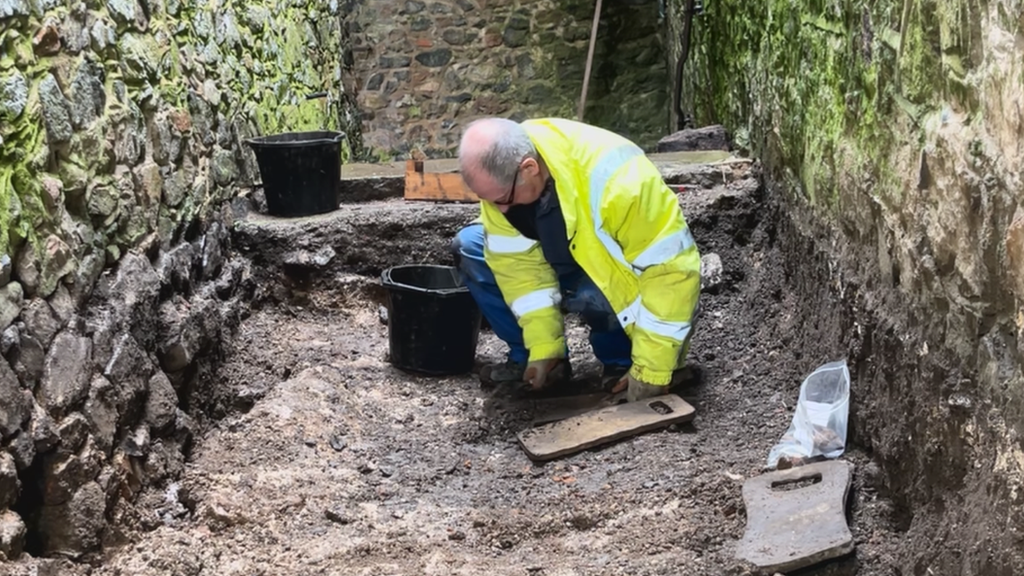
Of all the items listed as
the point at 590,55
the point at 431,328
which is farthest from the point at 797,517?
the point at 590,55

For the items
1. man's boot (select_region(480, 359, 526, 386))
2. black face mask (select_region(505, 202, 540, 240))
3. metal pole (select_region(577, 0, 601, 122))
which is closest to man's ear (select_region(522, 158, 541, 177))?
black face mask (select_region(505, 202, 540, 240))

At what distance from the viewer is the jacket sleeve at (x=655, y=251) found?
2.73 m

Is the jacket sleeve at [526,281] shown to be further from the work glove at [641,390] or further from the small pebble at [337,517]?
the small pebble at [337,517]

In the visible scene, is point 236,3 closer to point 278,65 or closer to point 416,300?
point 278,65

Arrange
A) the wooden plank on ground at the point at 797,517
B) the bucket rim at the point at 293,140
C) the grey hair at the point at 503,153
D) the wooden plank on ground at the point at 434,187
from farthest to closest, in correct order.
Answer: the wooden plank on ground at the point at 434,187, the bucket rim at the point at 293,140, the grey hair at the point at 503,153, the wooden plank on ground at the point at 797,517

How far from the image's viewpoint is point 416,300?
337cm

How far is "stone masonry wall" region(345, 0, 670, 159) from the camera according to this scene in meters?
7.05

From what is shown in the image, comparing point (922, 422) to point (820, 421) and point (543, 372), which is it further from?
point (543, 372)

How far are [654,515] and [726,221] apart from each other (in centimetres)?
176

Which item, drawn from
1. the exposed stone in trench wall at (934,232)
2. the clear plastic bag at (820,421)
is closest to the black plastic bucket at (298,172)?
the exposed stone in trench wall at (934,232)

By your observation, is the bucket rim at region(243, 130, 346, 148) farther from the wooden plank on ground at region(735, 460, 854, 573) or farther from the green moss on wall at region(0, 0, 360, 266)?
the wooden plank on ground at region(735, 460, 854, 573)

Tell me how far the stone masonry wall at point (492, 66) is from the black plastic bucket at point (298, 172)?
3167mm

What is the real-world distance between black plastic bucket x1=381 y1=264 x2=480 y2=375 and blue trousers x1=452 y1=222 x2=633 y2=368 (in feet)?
0.36

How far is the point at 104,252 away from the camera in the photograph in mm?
2564
